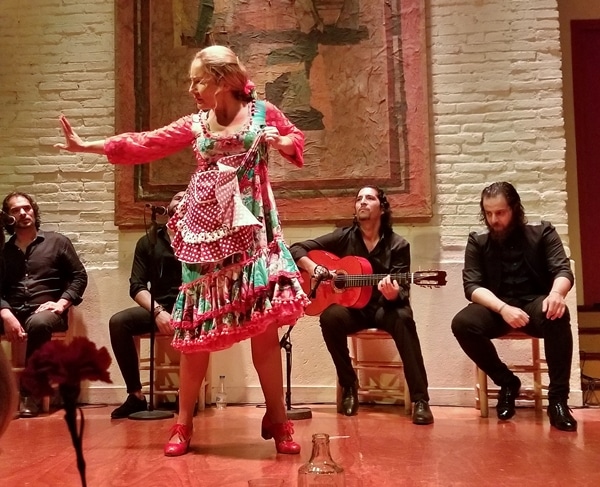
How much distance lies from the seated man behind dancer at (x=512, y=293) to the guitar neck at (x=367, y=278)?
1.05ft

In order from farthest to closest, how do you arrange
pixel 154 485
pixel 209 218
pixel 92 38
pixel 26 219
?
pixel 92 38 → pixel 26 219 → pixel 209 218 → pixel 154 485

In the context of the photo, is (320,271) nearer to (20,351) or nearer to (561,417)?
(561,417)

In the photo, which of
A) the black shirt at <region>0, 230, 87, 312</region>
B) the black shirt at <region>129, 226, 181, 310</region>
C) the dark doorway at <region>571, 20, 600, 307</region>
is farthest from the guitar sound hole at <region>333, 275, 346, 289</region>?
the dark doorway at <region>571, 20, 600, 307</region>

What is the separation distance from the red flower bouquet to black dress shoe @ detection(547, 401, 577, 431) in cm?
285

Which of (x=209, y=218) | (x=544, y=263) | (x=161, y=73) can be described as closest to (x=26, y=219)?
(x=161, y=73)

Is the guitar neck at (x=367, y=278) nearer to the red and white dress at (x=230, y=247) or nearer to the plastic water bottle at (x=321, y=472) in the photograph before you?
the red and white dress at (x=230, y=247)

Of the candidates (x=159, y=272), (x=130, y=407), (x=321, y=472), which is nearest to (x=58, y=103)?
(x=159, y=272)

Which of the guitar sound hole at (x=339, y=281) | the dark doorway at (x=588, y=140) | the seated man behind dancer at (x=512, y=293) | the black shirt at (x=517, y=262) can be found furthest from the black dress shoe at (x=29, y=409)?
the dark doorway at (x=588, y=140)

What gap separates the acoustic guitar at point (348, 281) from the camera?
368cm

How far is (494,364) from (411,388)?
0.45m

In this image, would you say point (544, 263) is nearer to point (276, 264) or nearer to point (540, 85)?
point (540, 85)

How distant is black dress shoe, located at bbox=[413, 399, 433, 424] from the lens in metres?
3.39

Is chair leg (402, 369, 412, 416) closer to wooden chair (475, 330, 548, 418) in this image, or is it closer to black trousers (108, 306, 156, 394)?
wooden chair (475, 330, 548, 418)

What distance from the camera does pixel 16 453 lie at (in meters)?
2.70
